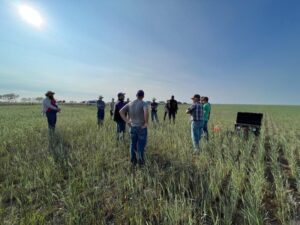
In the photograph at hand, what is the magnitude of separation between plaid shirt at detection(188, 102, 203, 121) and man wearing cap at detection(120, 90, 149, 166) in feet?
6.62

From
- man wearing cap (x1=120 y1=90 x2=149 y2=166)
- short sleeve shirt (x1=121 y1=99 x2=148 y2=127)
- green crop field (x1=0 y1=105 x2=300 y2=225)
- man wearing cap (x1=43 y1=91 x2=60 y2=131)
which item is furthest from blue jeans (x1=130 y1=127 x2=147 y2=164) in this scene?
man wearing cap (x1=43 y1=91 x2=60 y2=131)

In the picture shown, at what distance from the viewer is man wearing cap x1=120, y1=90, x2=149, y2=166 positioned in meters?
4.36

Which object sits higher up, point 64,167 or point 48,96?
point 48,96

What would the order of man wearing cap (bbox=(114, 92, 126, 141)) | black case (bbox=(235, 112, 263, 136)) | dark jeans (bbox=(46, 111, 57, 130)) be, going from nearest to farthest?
man wearing cap (bbox=(114, 92, 126, 141)) < dark jeans (bbox=(46, 111, 57, 130)) < black case (bbox=(235, 112, 263, 136))

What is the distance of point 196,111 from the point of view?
18.8 feet

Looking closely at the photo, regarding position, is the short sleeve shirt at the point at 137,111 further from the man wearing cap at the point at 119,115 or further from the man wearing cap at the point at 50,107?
the man wearing cap at the point at 50,107

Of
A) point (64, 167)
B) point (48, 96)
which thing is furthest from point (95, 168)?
point (48, 96)

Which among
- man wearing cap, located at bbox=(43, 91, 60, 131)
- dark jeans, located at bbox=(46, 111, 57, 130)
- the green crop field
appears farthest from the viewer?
dark jeans, located at bbox=(46, 111, 57, 130)

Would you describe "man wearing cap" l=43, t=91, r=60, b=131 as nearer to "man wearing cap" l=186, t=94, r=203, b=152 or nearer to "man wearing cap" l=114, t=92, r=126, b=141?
"man wearing cap" l=114, t=92, r=126, b=141

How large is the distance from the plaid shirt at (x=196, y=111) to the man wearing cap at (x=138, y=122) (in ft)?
6.62

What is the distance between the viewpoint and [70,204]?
2730 mm

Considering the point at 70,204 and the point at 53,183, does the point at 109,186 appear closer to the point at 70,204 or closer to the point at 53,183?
the point at 70,204

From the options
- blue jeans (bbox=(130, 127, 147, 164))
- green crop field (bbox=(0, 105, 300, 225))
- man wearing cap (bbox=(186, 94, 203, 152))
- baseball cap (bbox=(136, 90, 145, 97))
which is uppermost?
baseball cap (bbox=(136, 90, 145, 97))

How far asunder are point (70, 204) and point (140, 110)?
2.44 m
